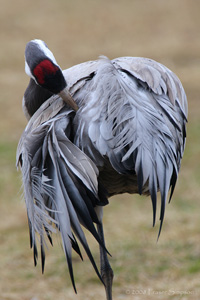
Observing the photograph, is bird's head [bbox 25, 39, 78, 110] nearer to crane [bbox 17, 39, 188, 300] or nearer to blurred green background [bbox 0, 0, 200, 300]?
crane [bbox 17, 39, 188, 300]

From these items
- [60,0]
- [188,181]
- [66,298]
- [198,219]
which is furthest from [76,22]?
[66,298]

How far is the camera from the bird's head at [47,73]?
3055mm

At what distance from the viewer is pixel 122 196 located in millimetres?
6492

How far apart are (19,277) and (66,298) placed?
646 millimetres

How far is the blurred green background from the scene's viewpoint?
448cm

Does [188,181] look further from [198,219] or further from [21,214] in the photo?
[21,214]

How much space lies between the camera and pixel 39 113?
10.5ft

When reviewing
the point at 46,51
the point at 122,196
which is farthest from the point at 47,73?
the point at 122,196

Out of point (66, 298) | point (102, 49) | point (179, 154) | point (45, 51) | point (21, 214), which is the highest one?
point (45, 51)

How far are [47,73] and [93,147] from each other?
0.62 metres

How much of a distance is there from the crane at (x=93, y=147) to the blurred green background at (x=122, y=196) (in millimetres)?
295

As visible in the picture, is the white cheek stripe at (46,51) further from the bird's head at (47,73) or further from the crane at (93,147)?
the crane at (93,147)

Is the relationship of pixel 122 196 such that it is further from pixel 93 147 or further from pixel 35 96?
pixel 93 147

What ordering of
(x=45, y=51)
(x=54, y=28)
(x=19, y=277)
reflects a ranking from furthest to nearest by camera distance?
(x=54, y=28) → (x=19, y=277) → (x=45, y=51)
